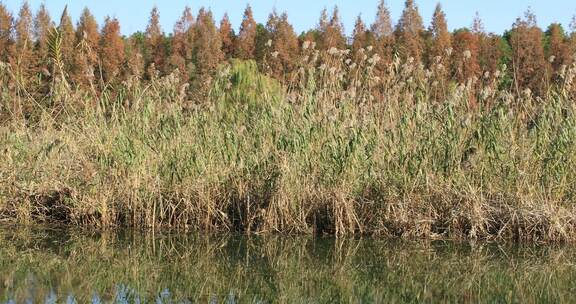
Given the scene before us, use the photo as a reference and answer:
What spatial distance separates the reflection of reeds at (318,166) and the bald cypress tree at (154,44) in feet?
43.3

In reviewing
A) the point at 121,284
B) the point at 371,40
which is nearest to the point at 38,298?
the point at 121,284

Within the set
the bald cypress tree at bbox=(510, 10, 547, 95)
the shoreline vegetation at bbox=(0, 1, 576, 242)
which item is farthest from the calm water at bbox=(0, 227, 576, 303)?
the bald cypress tree at bbox=(510, 10, 547, 95)

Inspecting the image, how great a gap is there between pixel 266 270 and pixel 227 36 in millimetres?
16913

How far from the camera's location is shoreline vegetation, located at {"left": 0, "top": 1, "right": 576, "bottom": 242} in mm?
5523

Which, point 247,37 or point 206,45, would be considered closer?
point 206,45

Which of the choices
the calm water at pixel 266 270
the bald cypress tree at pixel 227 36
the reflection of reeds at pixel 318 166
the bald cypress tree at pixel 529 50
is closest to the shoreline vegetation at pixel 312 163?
the reflection of reeds at pixel 318 166

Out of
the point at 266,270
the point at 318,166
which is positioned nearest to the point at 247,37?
the point at 318,166

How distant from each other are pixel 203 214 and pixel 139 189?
516 millimetres

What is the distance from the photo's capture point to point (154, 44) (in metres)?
19.8

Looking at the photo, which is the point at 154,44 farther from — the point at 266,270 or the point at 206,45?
the point at 266,270

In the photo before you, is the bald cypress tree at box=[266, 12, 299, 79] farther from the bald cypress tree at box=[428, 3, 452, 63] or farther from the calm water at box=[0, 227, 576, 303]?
the calm water at box=[0, 227, 576, 303]

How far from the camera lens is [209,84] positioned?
6473mm

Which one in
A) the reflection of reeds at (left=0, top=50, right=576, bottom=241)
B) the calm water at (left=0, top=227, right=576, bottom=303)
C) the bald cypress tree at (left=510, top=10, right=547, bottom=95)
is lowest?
the calm water at (left=0, top=227, right=576, bottom=303)

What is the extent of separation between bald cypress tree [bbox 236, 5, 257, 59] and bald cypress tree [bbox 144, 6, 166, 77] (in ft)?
6.50
